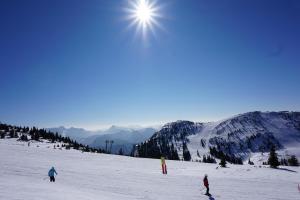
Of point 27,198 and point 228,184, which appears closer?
point 27,198

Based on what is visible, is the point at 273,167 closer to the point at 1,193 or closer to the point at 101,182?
the point at 101,182

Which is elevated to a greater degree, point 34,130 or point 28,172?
point 34,130

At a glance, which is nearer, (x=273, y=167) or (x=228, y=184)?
(x=228, y=184)

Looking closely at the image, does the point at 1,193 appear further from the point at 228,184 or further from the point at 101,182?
the point at 228,184

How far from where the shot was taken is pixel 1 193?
17.9m

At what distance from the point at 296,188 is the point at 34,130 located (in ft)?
460

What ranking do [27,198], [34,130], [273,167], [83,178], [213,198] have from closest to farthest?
1. [27,198]
2. [213,198]
3. [83,178]
4. [273,167]
5. [34,130]

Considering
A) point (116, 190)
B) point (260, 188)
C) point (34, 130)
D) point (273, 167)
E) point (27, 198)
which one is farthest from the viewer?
point (34, 130)

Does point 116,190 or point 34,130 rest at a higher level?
point 34,130

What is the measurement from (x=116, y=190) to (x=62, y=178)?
30.0 ft

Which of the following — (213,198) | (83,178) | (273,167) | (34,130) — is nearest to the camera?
(213,198)

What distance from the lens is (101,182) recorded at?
30516mm

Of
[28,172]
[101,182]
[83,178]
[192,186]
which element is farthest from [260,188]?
[28,172]

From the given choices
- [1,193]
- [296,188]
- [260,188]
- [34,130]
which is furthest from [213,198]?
[34,130]
